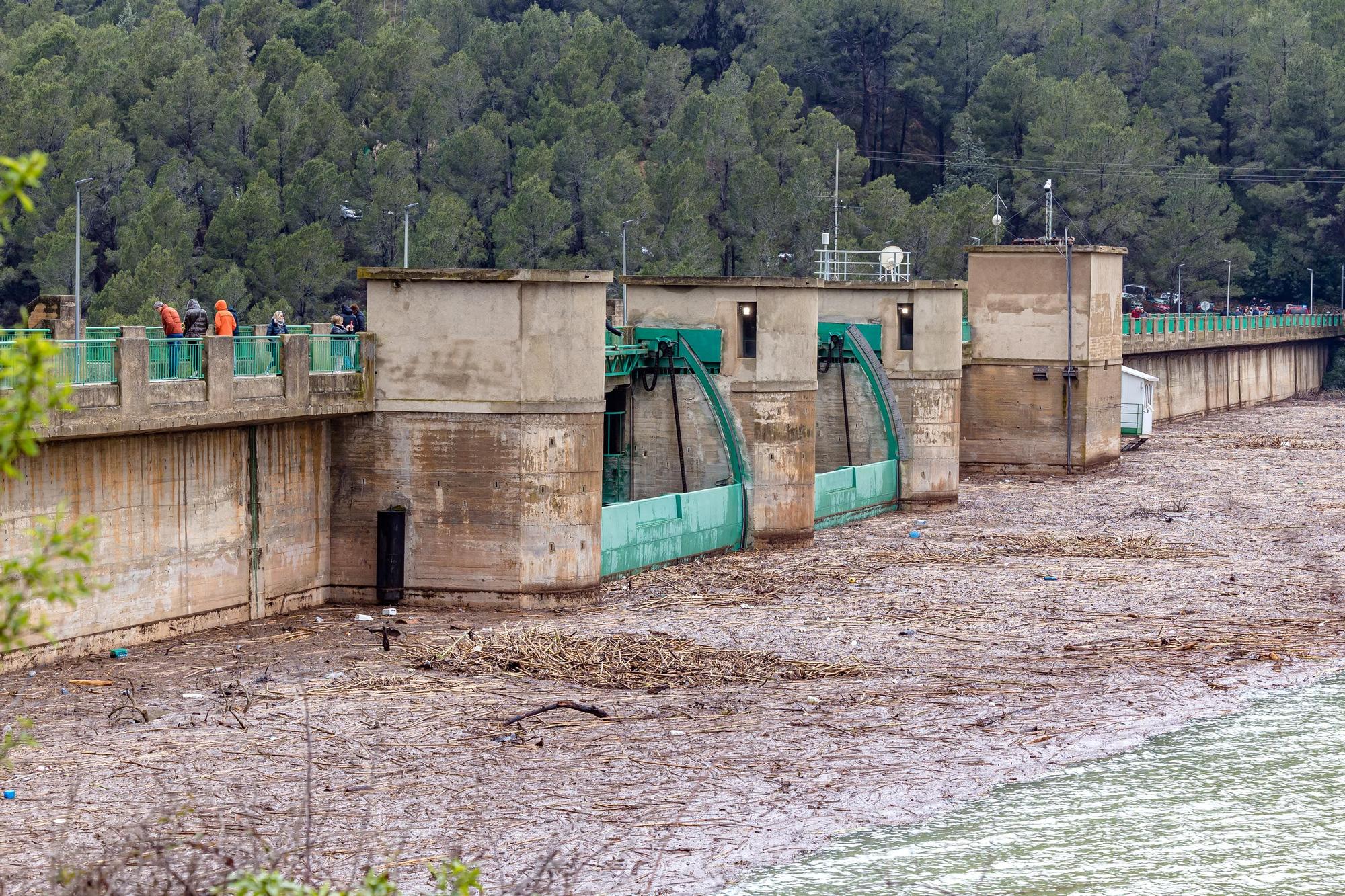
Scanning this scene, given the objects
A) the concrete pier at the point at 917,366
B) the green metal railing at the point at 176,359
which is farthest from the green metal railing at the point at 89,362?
the concrete pier at the point at 917,366

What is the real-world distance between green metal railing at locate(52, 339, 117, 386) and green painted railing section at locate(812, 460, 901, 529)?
61.0 feet

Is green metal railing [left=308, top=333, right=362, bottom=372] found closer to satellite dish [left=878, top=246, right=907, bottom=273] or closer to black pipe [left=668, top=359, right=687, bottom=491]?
black pipe [left=668, top=359, right=687, bottom=491]

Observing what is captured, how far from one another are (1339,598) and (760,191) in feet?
185

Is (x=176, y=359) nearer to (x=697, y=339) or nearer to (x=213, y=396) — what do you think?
(x=213, y=396)

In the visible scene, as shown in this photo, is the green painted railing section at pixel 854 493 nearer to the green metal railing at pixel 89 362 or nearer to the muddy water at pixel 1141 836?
the green metal railing at pixel 89 362

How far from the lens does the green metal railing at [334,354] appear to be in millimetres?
27484

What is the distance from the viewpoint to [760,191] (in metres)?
84.9

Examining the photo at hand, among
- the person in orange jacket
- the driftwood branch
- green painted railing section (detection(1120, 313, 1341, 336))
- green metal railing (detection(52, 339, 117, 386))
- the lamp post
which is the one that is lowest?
the driftwood branch

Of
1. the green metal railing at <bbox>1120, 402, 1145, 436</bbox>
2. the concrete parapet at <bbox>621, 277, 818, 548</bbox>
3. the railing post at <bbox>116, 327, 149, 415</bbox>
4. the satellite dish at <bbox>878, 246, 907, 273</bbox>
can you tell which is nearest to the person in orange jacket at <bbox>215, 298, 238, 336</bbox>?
the railing post at <bbox>116, 327, 149, 415</bbox>

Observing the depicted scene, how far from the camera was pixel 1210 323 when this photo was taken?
8338 centimetres

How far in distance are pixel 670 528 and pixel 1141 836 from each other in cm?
1690

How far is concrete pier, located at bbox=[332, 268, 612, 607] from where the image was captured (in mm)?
27703

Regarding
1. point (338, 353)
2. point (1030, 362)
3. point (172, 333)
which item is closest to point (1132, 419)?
point (1030, 362)

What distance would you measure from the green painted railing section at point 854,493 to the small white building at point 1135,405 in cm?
1911
